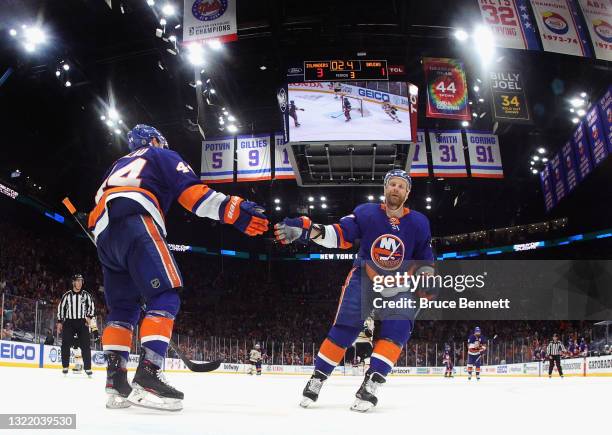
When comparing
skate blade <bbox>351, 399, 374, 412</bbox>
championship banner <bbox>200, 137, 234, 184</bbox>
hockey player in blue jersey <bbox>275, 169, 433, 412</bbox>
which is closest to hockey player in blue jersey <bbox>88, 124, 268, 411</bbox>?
hockey player in blue jersey <bbox>275, 169, 433, 412</bbox>

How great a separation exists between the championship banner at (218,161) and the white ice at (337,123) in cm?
348

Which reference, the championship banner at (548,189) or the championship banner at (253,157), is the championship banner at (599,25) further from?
the championship banner at (548,189)

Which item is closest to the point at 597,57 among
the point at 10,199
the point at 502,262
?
the point at 10,199

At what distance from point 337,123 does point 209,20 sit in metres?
2.93

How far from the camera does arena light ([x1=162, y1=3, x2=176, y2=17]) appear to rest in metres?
10.9

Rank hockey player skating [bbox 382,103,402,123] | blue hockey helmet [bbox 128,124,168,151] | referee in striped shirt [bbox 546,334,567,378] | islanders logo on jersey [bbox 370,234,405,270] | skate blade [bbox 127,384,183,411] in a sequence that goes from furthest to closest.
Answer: referee in striped shirt [bbox 546,334,567,378]
hockey player skating [bbox 382,103,402,123]
islanders logo on jersey [bbox 370,234,405,270]
blue hockey helmet [bbox 128,124,168,151]
skate blade [bbox 127,384,183,411]

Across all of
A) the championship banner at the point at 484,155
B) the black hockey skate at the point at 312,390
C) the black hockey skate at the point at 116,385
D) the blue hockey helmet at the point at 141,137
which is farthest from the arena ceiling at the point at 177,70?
the black hockey skate at the point at 312,390

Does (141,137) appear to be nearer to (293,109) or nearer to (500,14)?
(293,109)

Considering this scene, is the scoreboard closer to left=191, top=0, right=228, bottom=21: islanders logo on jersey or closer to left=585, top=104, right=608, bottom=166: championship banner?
left=191, top=0, right=228, bottom=21: islanders logo on jersey

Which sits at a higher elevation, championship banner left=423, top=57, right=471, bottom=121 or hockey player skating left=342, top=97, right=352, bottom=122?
championship banner left=423, top=57, right=471, bottom=121

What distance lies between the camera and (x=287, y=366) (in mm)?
21109

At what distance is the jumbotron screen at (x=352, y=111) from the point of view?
10.2 m

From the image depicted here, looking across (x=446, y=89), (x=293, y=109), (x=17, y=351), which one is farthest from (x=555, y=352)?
(x=17, y=351)

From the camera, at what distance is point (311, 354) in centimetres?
2211
